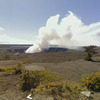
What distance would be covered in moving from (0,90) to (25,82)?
4.72 feet

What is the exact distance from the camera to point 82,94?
17.1 feet

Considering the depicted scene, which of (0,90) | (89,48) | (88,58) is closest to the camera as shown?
(0,90)

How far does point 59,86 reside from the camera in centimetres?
576

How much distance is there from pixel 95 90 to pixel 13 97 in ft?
15.3

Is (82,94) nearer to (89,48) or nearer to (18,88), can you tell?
(18,88)

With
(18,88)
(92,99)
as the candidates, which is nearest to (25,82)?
(18,88)

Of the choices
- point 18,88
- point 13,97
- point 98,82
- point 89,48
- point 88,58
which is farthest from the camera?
point 89,48

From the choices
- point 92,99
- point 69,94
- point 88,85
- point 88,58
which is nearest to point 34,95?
point 69,94

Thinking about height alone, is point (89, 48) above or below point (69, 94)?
above

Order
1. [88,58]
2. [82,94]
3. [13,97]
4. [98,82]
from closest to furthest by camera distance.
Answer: [13,97] < [82,94] < [98,82] < [88,58]

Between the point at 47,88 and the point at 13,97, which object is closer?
the point at 13,97

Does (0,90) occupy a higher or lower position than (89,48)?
lower

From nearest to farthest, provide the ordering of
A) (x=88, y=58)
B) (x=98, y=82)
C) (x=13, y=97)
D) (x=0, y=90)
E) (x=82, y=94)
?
(x=13, y=97)
(x=82, y=94)
(x=0, y=90)
(x=98, y=82)
(x=88, y=58)

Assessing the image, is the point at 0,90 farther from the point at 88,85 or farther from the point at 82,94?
the point at 88,85
